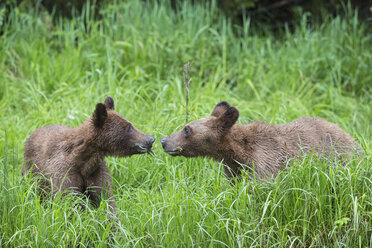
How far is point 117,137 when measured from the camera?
5.96 m

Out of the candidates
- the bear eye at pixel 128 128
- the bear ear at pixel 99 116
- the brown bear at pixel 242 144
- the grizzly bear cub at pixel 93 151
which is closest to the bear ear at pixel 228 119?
the brown bear at pixel 242 144

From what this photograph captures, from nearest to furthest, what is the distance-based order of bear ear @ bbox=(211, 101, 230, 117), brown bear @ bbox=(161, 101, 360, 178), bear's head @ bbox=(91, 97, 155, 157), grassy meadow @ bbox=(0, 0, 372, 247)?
grassy meadow @ bbox=(0, 0, 372, 247)
brown bear @ bbox=(161, 101, 360, 178)
bear's head @ bbox=(91, 97, 155, 157)
bear ear @ bbox=(211, 101, 230, 117)

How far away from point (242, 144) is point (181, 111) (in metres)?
1.82

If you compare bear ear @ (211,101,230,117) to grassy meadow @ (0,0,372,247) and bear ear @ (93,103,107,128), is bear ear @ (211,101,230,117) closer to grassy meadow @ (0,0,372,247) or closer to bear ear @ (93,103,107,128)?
grassy meadow @ (0,0,372,247)

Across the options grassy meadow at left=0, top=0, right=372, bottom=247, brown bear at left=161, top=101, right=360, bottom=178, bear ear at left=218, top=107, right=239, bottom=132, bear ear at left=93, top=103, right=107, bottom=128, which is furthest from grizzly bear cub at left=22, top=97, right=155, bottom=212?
bear ear at left=218, top=107, right=239, bottom=132

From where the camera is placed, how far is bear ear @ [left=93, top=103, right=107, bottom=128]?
230 inches

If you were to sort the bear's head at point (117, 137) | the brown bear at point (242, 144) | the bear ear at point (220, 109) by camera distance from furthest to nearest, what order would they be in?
the bear ear at point (220, 109)
the bear's head at point (117, 137)
the brown bear at point (242, 144)

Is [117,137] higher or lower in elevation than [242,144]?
higher

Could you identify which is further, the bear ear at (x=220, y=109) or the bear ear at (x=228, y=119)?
the bear ear at (x=220, y=109)

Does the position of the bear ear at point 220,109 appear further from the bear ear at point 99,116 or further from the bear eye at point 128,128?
the bear ear at point 99,116

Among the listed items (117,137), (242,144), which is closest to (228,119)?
(242,144)

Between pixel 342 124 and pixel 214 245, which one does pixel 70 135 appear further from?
pixel 342 124

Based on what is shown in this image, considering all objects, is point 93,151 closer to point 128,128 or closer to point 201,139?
point 128,128

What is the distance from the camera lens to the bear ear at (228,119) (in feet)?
19.2
